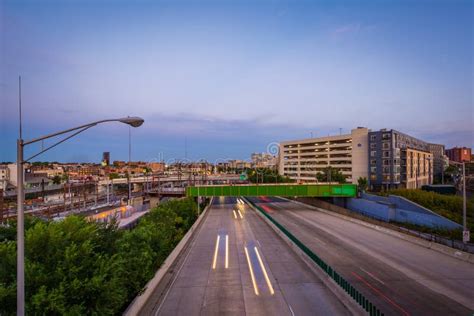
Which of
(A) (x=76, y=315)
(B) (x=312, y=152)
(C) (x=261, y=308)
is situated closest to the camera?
(A) (x=76, y=315)

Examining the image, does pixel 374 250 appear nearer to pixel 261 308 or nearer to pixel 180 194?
pixel 261 308

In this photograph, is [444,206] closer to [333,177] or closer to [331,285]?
[331,285]

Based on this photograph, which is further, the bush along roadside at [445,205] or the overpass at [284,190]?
the overpass at [284,190]

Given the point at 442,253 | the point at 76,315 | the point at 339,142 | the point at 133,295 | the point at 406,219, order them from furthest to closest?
1. the point at 339,142
2. the point at 406,219
3. the point at 442,253
4. the point at 133,295
5. the point at 76,315

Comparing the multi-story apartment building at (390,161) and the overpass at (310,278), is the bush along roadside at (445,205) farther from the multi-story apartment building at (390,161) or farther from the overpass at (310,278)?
the multi-story apartment building at (390,161)

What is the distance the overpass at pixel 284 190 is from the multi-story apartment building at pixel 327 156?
52.9m

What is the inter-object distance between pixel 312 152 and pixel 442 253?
118508 mm

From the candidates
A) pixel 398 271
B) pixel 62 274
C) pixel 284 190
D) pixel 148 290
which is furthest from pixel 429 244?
pixel 284 190

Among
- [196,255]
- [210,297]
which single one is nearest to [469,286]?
[210,297]

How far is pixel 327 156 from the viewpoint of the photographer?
137625 mm

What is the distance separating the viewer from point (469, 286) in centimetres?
2116

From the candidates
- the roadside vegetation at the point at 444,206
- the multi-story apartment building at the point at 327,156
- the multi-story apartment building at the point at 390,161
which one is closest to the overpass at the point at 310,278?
the roadside vegetation at the point at 444,206

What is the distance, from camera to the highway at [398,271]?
18.2m

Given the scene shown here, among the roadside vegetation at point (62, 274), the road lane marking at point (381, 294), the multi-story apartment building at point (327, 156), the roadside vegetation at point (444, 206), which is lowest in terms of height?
the road lane marking at point (381, 294)
